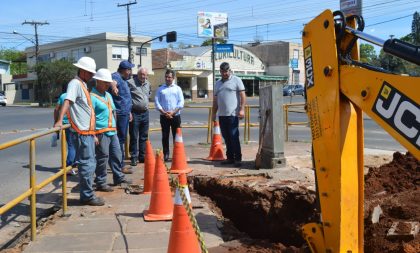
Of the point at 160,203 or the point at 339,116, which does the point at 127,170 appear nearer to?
the point at 160,203

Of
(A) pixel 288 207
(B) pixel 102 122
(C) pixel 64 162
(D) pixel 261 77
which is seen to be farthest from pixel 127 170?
(D) pixel 261 77

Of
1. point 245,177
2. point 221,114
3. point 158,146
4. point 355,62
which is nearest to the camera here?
point 355,62

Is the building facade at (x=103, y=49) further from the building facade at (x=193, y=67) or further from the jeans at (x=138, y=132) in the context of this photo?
the jeans at (x=138, y=132)

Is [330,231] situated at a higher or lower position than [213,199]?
higher

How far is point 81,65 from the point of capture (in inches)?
240

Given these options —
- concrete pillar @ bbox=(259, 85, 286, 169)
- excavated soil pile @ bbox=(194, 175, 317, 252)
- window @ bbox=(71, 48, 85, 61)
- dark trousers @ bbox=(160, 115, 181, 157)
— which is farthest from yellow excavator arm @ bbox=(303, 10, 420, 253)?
window @ bbox=(71, 48, 85, 61)

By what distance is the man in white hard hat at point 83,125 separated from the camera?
594cm

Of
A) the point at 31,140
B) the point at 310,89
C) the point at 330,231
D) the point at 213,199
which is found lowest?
the point at 213,199

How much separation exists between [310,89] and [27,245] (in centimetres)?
319

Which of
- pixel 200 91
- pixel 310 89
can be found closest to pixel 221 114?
pixel 310 89

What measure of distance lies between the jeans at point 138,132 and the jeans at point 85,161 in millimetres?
2880

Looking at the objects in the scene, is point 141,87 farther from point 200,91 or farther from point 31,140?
point 200,91

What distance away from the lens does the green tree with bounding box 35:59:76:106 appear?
50.3 metres

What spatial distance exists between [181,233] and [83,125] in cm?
265
